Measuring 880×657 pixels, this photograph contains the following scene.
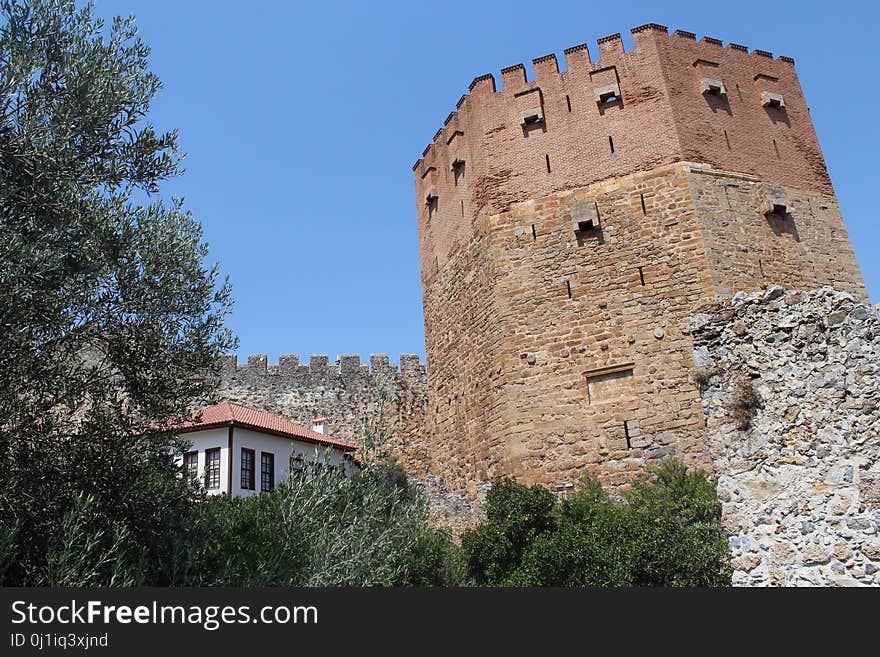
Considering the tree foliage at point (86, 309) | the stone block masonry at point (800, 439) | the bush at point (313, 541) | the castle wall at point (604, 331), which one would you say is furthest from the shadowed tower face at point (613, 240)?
the tree foliage at point (86, 309)

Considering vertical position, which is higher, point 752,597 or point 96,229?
point 96,229

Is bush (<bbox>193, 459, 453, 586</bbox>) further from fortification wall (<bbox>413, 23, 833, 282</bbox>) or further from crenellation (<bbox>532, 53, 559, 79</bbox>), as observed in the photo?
crenellation (<bbox>532, 53, 559, 79</bbox>)

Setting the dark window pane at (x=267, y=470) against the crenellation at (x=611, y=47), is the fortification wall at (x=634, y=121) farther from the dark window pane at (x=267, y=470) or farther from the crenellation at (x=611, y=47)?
the dark window pane at (x=267, y=470)

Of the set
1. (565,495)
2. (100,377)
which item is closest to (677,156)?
(565,495)

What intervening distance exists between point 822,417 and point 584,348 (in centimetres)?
787

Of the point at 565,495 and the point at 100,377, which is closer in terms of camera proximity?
the point at 100,377

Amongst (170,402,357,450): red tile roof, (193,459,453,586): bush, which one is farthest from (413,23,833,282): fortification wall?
(170,402,357,450): red tile roof

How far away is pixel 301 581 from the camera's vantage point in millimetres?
8094

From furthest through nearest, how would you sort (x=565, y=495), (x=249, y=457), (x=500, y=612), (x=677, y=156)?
1. (x=249, y=457)
2. (x=677, y=156)
3. (x=565, y=495)
4. (x=500, y=612)

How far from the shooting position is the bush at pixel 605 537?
9.87 meters

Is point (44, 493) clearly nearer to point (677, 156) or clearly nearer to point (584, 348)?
point (584, 348)

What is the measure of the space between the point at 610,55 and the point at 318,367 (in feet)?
51.1

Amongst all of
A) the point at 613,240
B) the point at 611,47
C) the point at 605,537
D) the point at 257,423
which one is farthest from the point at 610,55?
the point at 257,423

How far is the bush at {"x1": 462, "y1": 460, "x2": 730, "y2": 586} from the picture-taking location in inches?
388
